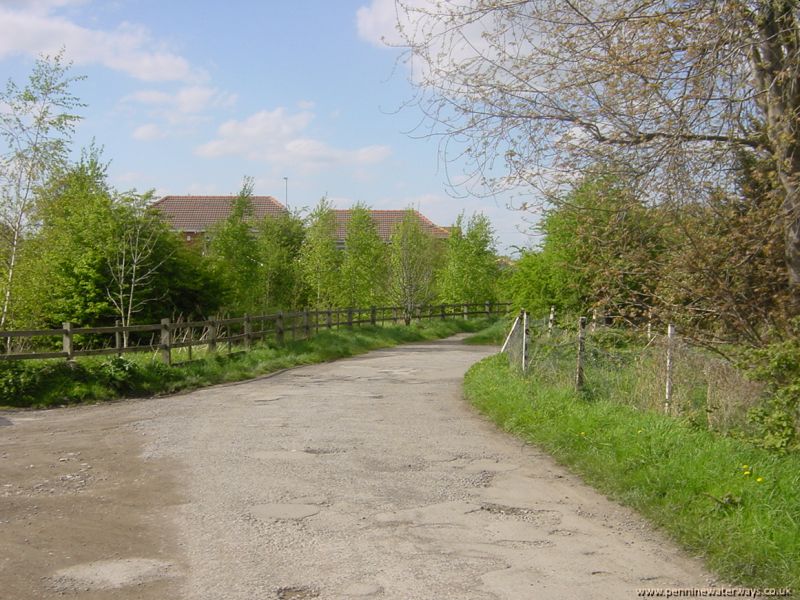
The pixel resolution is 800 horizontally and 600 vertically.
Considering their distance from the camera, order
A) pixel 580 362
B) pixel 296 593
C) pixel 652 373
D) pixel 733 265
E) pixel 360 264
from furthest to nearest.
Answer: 1. pixel 360 264
2. pixel 580 362
3. pixel 652 373
4. pixel 733 265
5. pixel 296 593

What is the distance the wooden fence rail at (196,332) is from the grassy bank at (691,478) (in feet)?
29.4

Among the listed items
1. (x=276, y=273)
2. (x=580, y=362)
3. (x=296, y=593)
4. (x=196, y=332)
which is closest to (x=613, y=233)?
(x=580, y=362)

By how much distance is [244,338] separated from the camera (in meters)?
21.7

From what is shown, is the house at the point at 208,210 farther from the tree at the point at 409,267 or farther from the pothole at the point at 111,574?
the pothole at the point at 111,574

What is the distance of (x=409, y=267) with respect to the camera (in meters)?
40.9

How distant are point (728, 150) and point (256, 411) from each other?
8.07m

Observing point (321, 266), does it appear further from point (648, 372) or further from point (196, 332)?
point (648, 372)

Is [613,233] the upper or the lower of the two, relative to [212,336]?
upper

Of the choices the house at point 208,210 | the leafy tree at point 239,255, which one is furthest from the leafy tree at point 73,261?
the house at point 208,210

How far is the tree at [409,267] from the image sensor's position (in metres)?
40.5

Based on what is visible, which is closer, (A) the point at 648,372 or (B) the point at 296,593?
(B) the point at 296,593

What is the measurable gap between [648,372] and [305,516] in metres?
5.99

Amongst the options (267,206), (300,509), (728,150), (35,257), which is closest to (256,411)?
(300,509)

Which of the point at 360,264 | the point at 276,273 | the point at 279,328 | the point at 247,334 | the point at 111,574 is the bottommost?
the point at 111,574
